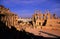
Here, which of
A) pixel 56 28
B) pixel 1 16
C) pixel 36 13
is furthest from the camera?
pixel 36 13

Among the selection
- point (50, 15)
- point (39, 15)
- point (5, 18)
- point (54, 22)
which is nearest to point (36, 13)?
point (39, 15)

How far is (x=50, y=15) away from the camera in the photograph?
48875 millimetres

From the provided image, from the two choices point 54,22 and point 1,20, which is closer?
point 1,20

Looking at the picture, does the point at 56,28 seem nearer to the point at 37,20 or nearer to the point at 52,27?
the point at 52,27

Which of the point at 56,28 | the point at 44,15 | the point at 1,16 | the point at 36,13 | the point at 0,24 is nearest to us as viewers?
the point at 0,24

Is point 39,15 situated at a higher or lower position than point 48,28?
higher

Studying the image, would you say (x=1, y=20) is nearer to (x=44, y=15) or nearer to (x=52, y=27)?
(x=52, y=27)

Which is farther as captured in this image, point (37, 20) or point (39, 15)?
point (39, 15)

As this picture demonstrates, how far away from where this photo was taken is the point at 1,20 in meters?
19.9

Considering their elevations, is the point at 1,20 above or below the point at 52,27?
above

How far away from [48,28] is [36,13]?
686 inches

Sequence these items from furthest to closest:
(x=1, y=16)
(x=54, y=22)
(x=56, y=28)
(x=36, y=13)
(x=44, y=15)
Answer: (x=36, y=13) → (x=44, y=15) → (x=54, y=22) → (x=56, y=28) → (x=1, y=16)

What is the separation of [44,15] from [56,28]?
49.5 ft

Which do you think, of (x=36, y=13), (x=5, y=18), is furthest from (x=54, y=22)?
(x=5, y=18)
